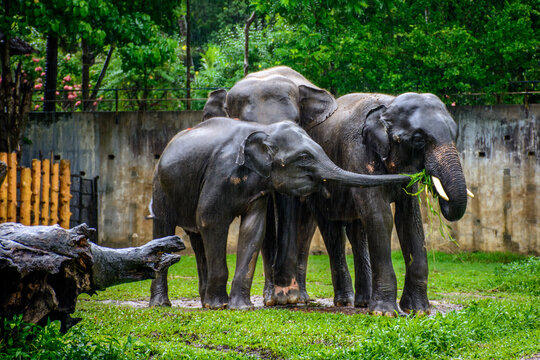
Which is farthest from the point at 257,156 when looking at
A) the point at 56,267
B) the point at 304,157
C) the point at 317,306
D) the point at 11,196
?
the point at 11,196

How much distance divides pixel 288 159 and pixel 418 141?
62.3 inches

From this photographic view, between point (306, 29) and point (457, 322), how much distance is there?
1311 centimetres

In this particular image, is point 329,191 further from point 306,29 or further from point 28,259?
point 306,29

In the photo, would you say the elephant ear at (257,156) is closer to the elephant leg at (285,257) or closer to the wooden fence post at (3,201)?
the elephant leg at (285,257)

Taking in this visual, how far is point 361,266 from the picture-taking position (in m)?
10.6

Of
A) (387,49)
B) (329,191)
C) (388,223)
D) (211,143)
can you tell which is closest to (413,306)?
(388,223)

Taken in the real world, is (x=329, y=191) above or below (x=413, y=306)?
above

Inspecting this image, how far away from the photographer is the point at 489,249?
19.7m

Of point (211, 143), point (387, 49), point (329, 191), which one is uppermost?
point (387, 49)

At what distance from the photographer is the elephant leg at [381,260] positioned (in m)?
9.28

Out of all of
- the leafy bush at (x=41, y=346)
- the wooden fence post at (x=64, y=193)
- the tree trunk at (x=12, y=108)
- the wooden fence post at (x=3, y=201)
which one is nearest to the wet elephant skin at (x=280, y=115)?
the leafy bush at (x=41, y=346)

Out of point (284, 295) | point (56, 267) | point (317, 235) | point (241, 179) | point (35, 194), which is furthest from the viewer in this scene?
point (317, 235)

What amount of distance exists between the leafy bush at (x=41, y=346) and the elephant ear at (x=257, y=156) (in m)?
3.72

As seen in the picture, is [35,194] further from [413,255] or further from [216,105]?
[413,255]
